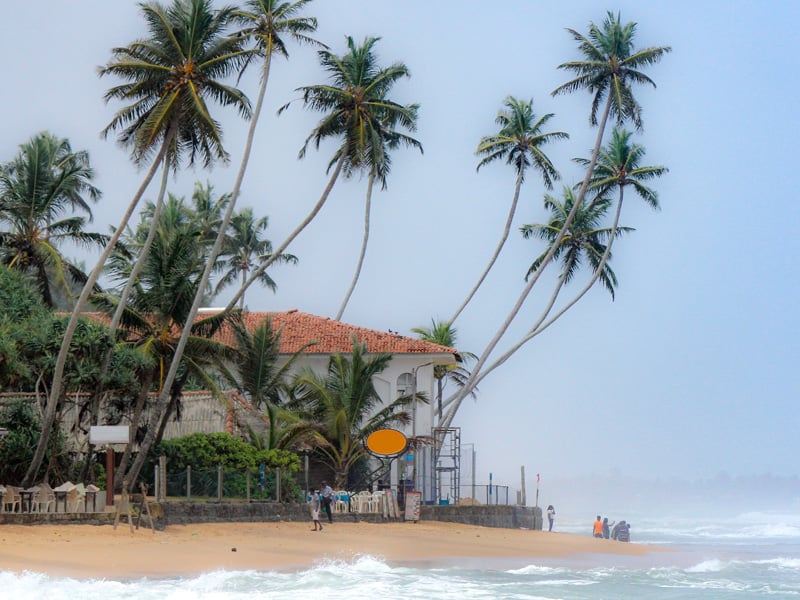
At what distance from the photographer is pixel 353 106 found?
37.6 m

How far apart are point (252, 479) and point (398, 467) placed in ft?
32.5

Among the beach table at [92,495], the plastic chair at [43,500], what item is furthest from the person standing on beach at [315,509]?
the plastic chair at [43,500]

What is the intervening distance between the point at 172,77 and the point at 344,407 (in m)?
12.0

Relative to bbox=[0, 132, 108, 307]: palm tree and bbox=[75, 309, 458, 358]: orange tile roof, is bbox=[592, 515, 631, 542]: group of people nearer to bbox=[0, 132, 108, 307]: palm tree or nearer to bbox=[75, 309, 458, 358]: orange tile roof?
bbox=[75, 309, 458, 358]: orange tile roof

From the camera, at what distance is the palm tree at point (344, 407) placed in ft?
119

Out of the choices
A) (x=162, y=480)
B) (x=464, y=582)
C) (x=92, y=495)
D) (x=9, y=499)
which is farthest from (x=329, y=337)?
(x=464, y=582)

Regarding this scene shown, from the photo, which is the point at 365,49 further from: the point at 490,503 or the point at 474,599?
the point at 474,599

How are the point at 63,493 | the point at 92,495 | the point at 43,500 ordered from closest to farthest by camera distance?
the point at 43,500 → the point at 63,493 → the point at 92,495

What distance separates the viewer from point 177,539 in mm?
25781

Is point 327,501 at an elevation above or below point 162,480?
Result: below

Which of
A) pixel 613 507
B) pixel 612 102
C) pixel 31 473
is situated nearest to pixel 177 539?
pixel 31 473

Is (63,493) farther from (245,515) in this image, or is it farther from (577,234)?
(577,234)

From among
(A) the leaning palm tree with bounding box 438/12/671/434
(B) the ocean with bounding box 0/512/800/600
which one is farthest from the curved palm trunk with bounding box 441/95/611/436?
(B) the ocean with bounding box 0/512/800/600

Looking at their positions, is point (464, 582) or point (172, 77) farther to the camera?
point (172, 77)
